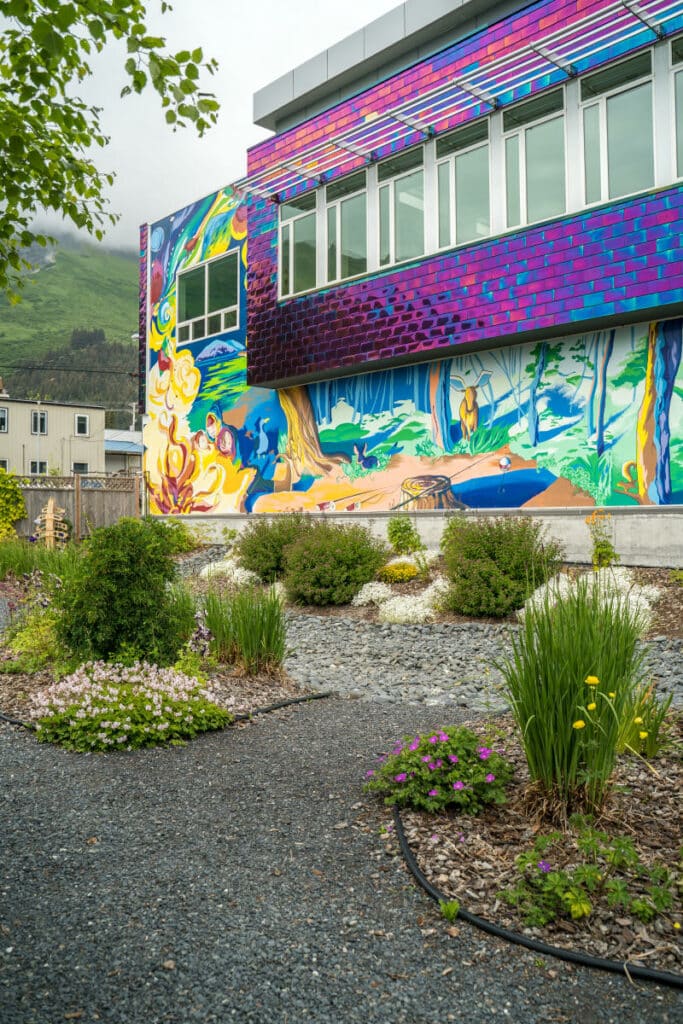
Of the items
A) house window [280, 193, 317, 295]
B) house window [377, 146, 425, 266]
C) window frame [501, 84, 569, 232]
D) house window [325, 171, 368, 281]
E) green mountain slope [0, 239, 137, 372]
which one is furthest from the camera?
green mountain slope [0, 239, 137, 372]

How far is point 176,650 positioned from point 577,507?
7.07 metres

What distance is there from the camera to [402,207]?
1399cm

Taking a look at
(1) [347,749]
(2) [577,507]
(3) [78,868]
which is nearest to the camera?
(3) [78,868]

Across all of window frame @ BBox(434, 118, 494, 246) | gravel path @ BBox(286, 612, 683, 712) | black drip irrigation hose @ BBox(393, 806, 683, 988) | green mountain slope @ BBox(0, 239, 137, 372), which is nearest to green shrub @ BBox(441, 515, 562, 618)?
gravel path @ BBox(286, 612, 683, 712)

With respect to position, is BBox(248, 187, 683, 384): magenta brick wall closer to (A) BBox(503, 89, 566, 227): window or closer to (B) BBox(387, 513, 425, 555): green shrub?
(A) BBox(503, 89, 566, 227): window

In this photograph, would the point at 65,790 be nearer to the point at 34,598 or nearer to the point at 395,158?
the point at 34,598

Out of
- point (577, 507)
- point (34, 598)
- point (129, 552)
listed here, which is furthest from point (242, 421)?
point (129, 552)

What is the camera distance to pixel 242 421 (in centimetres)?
1719

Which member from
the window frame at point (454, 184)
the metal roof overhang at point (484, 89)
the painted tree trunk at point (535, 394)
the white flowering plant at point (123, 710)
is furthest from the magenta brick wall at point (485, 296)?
the white flowering plant at point (123, 710)

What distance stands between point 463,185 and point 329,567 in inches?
278

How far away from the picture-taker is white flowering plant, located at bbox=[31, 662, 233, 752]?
462 centimetres

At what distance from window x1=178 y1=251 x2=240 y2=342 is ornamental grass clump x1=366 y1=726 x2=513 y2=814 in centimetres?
1510

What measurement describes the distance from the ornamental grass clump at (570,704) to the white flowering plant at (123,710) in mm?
2244

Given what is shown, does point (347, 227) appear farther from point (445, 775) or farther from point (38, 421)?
point (38, 421)
